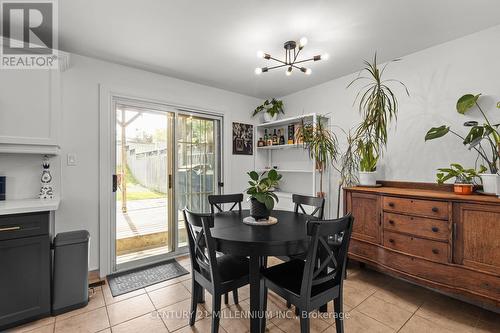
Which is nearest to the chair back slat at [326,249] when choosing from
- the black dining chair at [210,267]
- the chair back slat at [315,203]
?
the black dining chair at [210,267]

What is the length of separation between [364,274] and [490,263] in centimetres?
127

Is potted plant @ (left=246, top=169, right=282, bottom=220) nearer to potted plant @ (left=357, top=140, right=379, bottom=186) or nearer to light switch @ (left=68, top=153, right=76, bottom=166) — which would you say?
potted plant @ (left=357, top=140, right=379, bottom=186)

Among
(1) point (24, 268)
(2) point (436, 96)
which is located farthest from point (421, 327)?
(1) point (24, 268)

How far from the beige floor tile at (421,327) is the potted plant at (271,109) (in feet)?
10.5

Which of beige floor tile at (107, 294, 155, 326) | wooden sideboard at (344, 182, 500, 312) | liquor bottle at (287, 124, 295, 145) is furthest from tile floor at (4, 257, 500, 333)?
liquor bottle at (287, 124, 295, 145)

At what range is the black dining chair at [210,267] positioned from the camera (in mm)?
1582

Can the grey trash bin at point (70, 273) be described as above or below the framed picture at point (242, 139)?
below

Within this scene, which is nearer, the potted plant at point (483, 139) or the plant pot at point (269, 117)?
the potted plant at point (483, 139)

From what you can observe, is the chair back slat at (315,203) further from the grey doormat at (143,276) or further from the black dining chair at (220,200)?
the grey doormat at (143,276)

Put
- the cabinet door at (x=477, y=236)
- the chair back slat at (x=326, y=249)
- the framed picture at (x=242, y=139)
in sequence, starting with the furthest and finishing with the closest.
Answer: the framed picture at (x=242, y=139)
the cabinet door at (x=477, y=236)
the chair back slat at (x=326, y=249)

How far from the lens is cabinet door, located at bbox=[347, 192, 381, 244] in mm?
2467

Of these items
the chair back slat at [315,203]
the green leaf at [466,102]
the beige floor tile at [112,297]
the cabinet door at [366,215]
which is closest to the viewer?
the green leaf at [466,102]

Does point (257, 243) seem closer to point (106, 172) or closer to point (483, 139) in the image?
point (106, 172)

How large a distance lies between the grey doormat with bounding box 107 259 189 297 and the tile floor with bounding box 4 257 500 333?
102 millimetres
